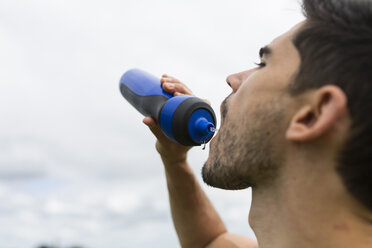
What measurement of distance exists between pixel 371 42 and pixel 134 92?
5.38 ft

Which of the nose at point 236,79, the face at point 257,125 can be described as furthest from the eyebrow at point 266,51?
the nose at point 236,79

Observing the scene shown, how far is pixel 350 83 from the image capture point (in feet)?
5.85

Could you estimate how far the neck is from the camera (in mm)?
1787

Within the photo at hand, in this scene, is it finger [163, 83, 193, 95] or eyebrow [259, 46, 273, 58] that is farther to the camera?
finger [163, 83, 193, 95]

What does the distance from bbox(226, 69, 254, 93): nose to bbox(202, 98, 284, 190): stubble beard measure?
0.92 feet

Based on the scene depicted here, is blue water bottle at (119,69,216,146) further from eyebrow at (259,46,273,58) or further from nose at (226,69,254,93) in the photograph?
eyebrow at (259,46,273,58)

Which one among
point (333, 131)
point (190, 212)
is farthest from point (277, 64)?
point (190, 212)

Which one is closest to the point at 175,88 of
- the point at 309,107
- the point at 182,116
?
the point at 182,116

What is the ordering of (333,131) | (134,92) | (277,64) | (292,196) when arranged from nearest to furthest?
(333,131) < (292,196) < (277,64) < (134,92)

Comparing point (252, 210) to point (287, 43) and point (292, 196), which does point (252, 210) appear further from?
point (287, 43)

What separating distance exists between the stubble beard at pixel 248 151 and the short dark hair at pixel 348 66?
0.17 metres

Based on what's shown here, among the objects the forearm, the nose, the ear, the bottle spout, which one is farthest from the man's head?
the forearm

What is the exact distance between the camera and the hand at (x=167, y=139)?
277cm

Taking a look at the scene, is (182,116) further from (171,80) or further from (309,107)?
(309,107)
